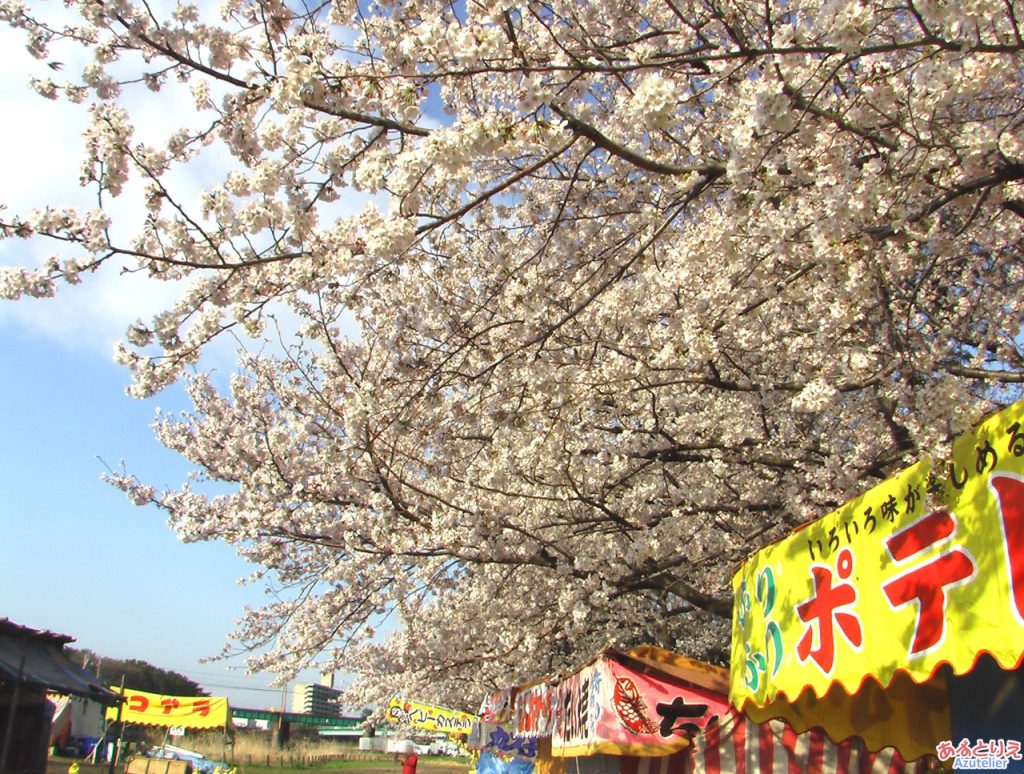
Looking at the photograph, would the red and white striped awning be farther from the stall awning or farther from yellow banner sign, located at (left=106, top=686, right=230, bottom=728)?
yellow banner sign, located at (left=106, top=686, right=230, bottom=728)

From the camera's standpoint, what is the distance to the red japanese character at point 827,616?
3238mm

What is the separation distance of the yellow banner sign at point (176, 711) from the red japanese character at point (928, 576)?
21473 mm

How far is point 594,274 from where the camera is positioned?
209 inches

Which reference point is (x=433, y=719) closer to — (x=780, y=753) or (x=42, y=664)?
(x=42, y=664)

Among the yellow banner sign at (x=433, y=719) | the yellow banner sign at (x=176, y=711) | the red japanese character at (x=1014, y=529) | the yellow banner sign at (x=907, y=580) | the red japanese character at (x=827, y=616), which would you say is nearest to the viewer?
the red japanese character at (x=1014, y=529)

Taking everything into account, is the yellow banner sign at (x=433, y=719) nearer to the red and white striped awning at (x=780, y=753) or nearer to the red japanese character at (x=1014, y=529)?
the red and white striped awning at (x=780, y=753)

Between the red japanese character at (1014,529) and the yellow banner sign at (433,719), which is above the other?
the red japanese character at (1014,529)

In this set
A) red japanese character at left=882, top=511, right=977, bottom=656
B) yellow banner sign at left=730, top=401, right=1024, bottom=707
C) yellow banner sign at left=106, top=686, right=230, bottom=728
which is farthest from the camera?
yellow banner sign at left=106, top=686, right=230, bottom=728

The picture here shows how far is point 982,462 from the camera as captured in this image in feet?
8.50

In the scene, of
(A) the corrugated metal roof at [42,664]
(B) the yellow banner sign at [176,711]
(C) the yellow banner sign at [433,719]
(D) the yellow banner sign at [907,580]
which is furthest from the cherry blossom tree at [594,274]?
(B) the yellow banner sign at [176,711]

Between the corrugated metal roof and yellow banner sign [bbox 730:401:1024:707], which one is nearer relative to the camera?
yellow banner sign [bbox 730:401:1024:707]

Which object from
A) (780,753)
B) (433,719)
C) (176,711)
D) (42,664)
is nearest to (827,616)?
(780,753)

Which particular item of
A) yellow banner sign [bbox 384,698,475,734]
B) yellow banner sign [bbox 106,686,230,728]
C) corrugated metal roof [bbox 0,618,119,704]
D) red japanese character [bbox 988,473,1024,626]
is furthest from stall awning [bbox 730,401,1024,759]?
yellow banner sign [bbox 106,686,230,728]

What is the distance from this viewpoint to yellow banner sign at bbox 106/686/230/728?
20469 mm
